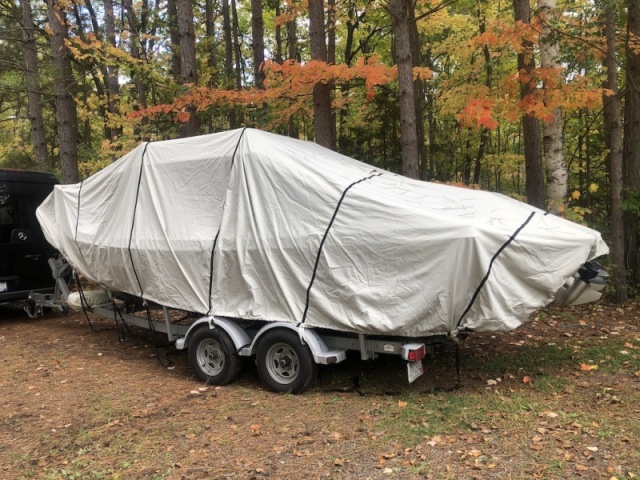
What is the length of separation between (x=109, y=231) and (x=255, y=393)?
3.17 m

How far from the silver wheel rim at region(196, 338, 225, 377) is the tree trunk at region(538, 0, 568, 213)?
19.6ft

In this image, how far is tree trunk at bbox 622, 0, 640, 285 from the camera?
8.79 m

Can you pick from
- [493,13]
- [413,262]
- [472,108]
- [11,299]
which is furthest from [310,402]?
[493,13]

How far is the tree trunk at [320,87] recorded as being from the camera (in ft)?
29.9

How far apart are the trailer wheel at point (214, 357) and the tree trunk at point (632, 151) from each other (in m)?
7.16

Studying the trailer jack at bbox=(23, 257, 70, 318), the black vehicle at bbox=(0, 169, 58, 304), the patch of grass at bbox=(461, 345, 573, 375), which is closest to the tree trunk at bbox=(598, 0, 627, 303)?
the patch of grass at bbox=(461, 345, 573, 375)

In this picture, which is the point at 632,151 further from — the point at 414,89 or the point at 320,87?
the point at 320,87

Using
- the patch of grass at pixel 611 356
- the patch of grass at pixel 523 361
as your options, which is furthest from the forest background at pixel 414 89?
the patch of grass at pixel 523 361

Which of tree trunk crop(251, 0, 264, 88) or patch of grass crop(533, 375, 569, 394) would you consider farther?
tree trunk crop(251, 0, 264, 88)

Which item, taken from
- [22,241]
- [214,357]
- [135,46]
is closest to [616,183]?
[214,357]

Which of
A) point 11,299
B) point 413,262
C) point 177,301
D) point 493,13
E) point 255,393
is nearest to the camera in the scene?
point 413,262

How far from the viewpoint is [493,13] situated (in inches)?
688

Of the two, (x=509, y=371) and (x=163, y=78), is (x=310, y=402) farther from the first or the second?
(x=163, y=78)

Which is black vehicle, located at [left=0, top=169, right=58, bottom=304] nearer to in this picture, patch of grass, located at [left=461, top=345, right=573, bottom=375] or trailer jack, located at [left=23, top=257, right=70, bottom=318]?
trailer jack, located at [left=23, top=257, right=70, bottom=318]
